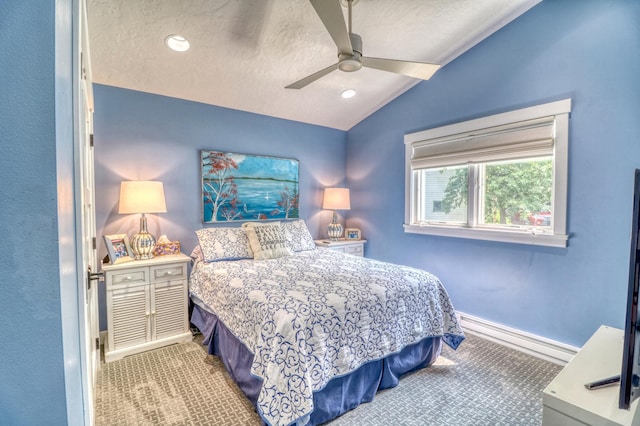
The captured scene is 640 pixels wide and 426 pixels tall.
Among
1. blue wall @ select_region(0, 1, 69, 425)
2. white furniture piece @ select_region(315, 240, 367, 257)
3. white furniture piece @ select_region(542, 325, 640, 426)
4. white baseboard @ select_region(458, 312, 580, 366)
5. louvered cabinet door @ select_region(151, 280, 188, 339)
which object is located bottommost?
white baseboard @ select_region(458, 312, 580, 366)

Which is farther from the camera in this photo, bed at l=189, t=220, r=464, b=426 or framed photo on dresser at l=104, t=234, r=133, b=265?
framed photo on dresser at l=104, t=234, r=133, b=265

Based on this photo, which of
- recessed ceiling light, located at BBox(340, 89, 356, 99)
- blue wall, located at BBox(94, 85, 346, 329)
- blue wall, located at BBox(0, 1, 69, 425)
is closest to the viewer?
blue wall, located at BBox(0, 1, 69, 425)

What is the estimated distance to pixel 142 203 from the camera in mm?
2623

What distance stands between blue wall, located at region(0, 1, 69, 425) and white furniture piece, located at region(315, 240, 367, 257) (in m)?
3.37

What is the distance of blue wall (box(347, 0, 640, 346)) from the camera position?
2.17m

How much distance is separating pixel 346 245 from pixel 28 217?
11.8 feet

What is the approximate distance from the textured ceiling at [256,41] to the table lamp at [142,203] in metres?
1.01

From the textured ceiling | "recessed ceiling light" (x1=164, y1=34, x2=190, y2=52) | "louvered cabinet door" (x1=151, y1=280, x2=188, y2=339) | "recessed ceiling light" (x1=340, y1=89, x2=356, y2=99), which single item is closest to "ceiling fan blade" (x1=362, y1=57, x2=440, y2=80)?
the textured ceiling

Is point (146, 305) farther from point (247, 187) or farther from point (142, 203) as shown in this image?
point (247, 187)

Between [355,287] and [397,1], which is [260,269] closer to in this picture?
[355,287]

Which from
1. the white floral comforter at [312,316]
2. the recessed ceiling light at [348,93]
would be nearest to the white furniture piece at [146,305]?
the white floral comforter at [312,316]

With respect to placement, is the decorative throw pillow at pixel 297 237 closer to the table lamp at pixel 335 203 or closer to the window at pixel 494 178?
the table lamp at pixel 335 203

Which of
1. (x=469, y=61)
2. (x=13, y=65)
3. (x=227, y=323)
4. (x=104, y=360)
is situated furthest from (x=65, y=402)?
(x=469, y=61)

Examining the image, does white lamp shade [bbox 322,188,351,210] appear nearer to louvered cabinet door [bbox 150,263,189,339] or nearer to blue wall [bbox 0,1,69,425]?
louvered cabinet door [bbox 150,263,189,339]
